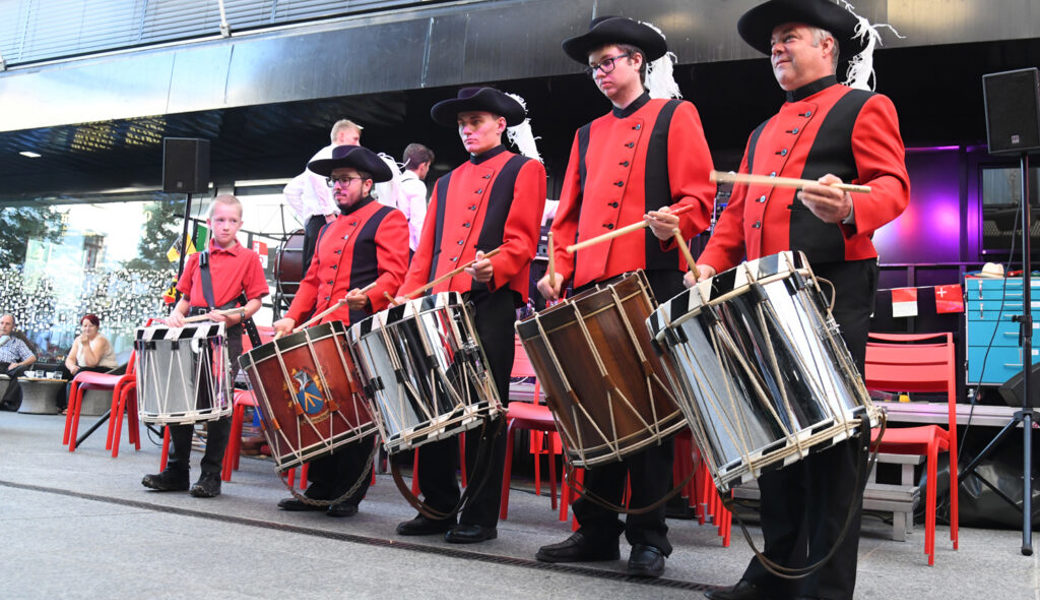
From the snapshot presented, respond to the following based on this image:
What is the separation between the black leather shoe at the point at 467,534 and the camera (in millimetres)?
3137

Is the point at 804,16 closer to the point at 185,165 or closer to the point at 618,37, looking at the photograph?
the point at 618,37

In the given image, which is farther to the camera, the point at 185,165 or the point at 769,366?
the point at 185,165

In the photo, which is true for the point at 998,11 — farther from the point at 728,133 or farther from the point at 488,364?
the point at 488,364

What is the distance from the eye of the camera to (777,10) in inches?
95.3

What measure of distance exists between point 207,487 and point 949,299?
7113mm

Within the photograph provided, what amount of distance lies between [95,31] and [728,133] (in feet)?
24.2

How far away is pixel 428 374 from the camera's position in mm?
2996

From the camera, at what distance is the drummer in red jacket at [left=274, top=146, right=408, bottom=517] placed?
388 cm

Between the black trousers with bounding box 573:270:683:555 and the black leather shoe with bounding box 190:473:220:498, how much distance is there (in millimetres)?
1933

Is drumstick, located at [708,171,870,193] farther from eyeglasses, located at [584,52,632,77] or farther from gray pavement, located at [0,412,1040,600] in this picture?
gray pavement, located at [0,412,1040,600]

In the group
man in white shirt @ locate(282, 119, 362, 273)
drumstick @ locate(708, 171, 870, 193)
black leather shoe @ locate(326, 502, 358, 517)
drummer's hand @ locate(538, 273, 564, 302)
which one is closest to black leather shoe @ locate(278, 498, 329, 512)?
black leather shoe @ locate(326, 502, 358, 517)

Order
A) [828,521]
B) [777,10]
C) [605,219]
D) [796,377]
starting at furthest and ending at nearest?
A: [605,219]
[777,10]
[828,521]
[796,377]

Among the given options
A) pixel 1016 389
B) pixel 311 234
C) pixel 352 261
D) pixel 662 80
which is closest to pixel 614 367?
pixel 352 261

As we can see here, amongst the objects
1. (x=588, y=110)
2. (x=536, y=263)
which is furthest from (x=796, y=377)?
(x=588, y=110)
